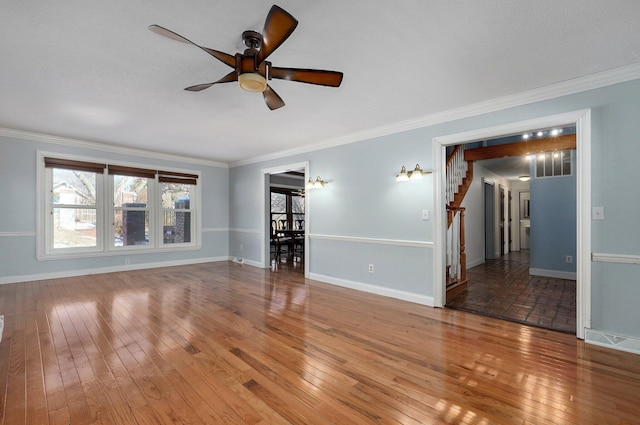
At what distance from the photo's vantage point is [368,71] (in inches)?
106

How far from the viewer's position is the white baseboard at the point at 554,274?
211 inches

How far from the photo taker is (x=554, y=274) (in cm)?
553

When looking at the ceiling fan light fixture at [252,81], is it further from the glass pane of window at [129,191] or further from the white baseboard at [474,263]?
A: the white baseboard at [474,263]

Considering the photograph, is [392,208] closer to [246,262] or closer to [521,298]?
[521,298]

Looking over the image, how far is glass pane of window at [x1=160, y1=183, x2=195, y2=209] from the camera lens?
661cm

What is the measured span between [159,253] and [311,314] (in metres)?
4.65

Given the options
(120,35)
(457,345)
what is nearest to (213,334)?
(457,345)

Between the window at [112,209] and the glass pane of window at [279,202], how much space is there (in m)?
3.28

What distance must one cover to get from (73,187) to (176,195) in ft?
6.14

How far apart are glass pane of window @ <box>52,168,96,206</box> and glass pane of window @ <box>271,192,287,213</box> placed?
17.1 feet

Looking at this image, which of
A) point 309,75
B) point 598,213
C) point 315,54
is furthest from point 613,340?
point 315,54

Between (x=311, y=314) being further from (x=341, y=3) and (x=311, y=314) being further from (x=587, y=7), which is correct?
(x=587, y=7)

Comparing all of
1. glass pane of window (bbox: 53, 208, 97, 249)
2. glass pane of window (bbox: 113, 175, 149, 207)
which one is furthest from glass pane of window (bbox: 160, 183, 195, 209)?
glass pane of window (bbox: 53, 208, 97, 249)


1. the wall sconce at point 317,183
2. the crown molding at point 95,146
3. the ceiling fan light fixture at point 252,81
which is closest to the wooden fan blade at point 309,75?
the ceiling fan light fixture at point 252,81
